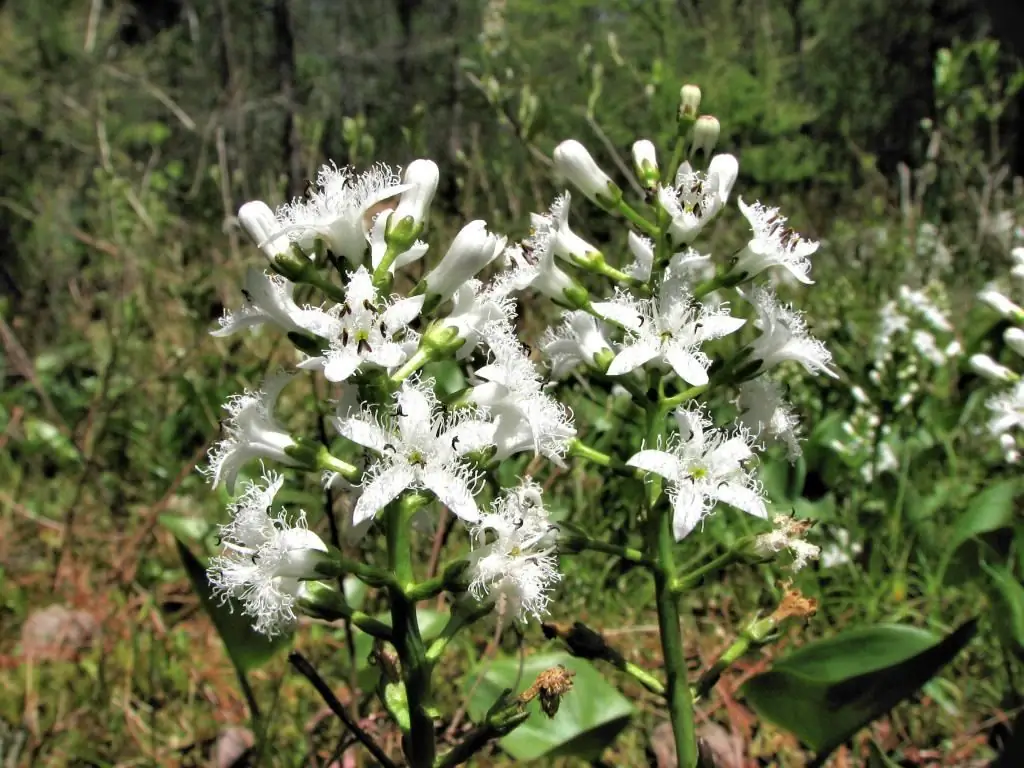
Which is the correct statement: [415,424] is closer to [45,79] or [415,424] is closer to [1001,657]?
[1001,657]

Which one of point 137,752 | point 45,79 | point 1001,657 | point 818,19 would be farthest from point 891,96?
point 137,752

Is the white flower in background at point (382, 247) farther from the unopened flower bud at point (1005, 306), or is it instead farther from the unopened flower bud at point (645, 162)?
the unopened flower bud at point (1005, 306)

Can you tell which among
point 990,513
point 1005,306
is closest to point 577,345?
point 990,513

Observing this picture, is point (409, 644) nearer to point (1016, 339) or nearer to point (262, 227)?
point (262, 227)

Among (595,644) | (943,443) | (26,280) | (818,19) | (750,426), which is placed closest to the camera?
(595,644)

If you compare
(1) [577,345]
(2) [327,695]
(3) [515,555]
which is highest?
(1) [577,345]

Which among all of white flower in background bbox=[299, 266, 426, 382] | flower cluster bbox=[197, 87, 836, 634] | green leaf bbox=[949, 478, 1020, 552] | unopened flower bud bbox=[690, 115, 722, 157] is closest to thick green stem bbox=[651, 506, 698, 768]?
flower cluster bbox=[197, 87, 836, 634]
